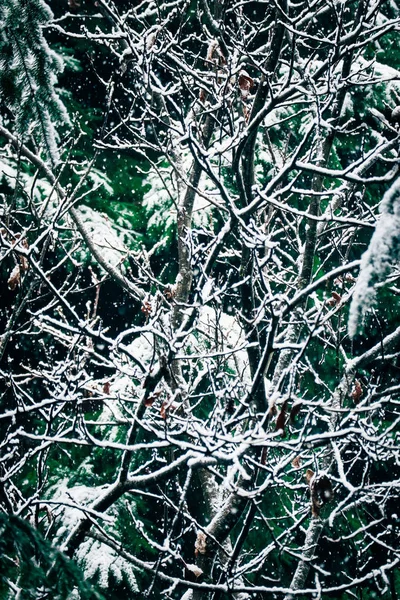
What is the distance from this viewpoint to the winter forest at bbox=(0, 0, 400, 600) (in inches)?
92.6

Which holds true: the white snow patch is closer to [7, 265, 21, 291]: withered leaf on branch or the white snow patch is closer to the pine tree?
the pine tree

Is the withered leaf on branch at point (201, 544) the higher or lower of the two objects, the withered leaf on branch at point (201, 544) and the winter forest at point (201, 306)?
the lower

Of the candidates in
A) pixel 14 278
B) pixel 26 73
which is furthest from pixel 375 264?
pixel 14 278

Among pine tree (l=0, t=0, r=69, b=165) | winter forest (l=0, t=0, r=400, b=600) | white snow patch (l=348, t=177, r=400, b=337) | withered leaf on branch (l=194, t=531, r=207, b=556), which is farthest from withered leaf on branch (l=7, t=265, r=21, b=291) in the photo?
white snow patch (l=348, t=177, r=400, b=337)

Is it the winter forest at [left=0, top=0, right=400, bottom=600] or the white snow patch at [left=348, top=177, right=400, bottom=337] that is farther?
the winter forest at [left=0, top=0, right=400, bottom=600]

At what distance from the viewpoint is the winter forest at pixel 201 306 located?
235 centimetres

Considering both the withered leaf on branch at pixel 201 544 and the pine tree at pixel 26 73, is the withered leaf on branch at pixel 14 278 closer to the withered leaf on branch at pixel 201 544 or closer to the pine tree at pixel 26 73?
the pine tree at pixel 26 73

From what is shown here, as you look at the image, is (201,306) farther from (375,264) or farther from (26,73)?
(375,264)

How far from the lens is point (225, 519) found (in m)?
3.42

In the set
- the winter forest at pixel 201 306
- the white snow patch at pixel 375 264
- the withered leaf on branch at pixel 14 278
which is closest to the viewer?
the white snow patch at pixel 375 264

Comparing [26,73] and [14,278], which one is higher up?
[26,73]

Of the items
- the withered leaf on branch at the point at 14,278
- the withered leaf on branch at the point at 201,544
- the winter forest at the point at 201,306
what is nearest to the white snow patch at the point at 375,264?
the winter forest at the point at 201,306

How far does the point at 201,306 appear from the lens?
9.11 feet

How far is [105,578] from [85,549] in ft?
1.36
